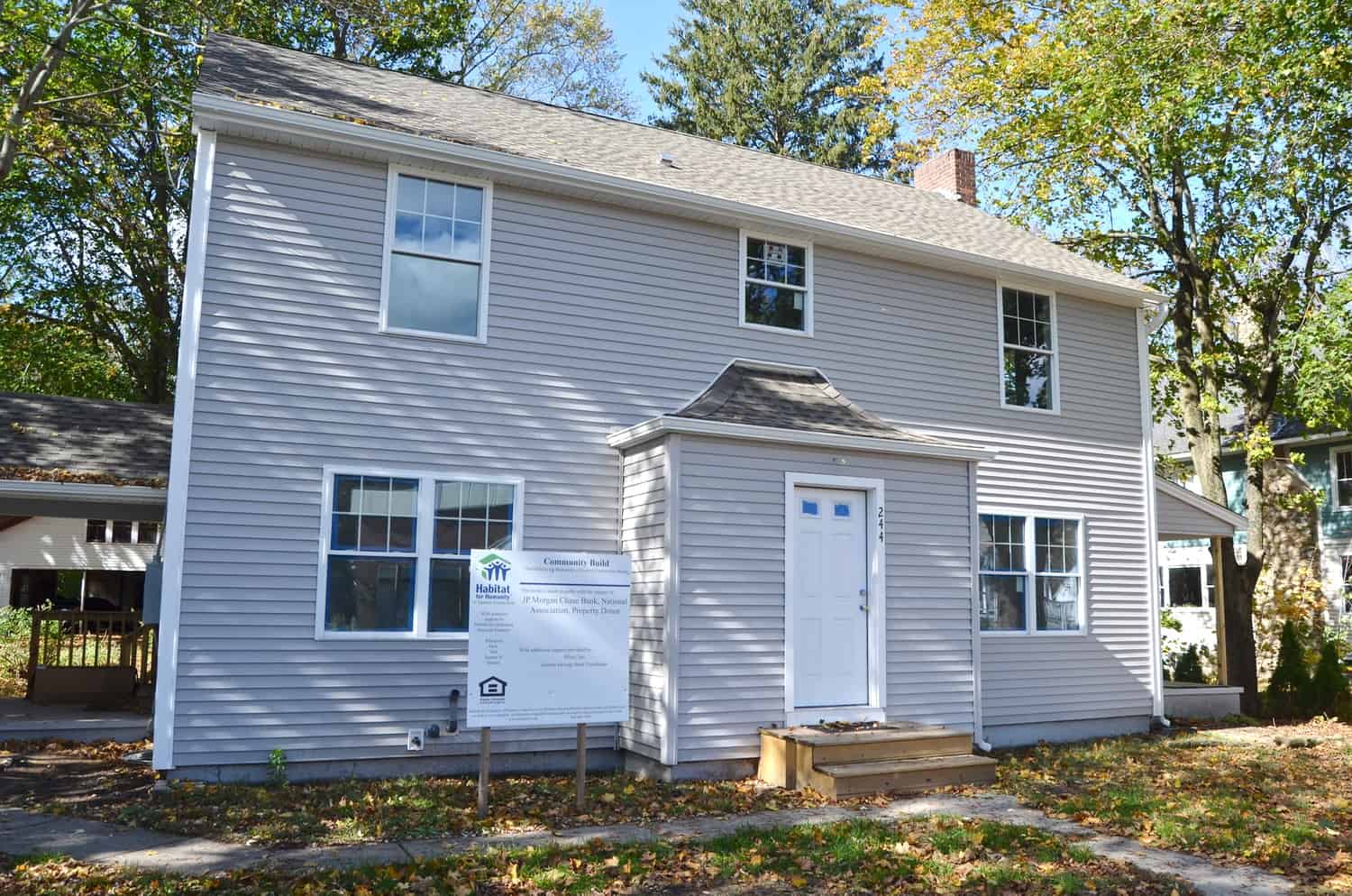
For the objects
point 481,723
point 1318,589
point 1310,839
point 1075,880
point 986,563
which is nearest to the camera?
point 1075,880

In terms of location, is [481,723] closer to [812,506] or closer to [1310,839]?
[812,506]

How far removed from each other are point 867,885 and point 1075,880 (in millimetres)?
1199

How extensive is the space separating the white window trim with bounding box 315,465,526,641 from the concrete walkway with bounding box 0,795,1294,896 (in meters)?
2.29

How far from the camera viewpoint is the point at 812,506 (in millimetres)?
9789

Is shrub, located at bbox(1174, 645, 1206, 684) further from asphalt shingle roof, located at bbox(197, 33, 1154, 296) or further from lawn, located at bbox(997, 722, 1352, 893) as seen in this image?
asphalt shingle roof, located at bbox(197, 33, 1154, 296)

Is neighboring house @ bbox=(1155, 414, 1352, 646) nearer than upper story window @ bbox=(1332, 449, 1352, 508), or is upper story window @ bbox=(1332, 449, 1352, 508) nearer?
A: neighboring house @ bbox=(1155, 414, 1352, 646)

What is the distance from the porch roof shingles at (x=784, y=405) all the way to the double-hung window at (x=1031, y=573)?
190 centimetres

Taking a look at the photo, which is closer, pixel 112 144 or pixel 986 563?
pixel 986 563

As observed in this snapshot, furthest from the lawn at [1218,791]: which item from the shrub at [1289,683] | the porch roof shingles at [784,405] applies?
the porch roof shingles at [784,405]

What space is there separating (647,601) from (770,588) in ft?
3.70

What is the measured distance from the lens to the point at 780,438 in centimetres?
945

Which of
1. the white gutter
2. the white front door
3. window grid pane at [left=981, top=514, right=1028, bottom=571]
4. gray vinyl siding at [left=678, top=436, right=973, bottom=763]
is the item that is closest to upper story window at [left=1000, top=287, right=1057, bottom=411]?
window grid pane at [left=981, top=514, right=1028, bottom=571]

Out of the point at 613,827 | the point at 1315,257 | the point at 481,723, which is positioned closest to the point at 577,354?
the point at 481,723

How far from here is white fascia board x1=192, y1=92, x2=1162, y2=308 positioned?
868 cm
